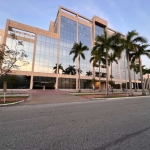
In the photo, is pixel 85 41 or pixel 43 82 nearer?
pixel 43 82

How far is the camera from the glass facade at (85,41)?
177 feet

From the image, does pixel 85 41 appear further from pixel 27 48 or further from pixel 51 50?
pixel 27 48

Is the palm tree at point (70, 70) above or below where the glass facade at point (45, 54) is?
below

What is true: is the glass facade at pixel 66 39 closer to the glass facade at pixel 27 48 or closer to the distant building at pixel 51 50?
the distant building at pixel 51 50

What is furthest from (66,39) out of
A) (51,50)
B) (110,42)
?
(110,42)

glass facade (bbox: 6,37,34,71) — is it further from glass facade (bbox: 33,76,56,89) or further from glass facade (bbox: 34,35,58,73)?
glass facade (bbox: 33,76,56,89)

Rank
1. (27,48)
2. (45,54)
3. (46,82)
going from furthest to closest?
1. (45,54)
2. (46,82)
3. (27,48)

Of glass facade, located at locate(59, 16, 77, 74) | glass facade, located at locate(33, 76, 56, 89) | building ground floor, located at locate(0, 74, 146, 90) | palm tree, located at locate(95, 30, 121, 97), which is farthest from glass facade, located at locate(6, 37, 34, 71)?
palm tree, located at locate(95, 30, 121, 97)

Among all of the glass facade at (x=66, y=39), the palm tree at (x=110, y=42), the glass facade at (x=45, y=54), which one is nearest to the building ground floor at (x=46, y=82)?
the glass facade at (x=45, y=54)

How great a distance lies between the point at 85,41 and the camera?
5797cm

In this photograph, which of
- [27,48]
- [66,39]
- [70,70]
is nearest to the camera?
→ [27,48]

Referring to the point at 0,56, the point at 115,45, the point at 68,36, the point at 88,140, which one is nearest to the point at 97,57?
the point at 115,45

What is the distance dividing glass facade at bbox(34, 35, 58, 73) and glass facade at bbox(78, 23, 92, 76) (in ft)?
46.0

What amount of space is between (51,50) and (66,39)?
32.0 feet
